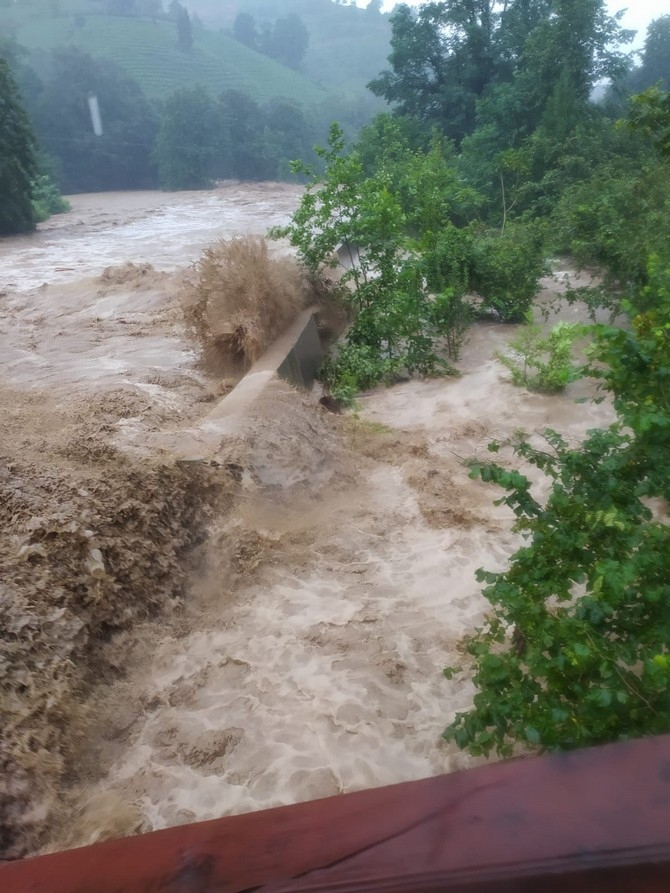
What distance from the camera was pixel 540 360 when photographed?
7.47 meters

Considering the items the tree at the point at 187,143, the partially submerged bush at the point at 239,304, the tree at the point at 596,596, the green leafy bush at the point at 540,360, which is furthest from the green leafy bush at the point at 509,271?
the tree at the point at 187,143

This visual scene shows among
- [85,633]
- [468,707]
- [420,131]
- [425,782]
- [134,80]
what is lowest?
[468,707]

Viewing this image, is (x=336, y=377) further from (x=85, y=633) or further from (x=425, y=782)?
(x=425, y=782)

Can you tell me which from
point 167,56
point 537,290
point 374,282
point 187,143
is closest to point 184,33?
point 167,56

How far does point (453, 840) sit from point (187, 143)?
34338 millimetres

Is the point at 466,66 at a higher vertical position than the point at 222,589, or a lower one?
higher

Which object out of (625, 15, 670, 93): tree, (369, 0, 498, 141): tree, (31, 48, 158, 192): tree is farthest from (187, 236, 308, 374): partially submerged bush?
(31, 48, 158, 192): tree

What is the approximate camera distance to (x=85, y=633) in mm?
3650

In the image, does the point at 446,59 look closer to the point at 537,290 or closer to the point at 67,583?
the point at 537,290

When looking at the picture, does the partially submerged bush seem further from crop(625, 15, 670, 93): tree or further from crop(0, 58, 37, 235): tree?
crop(625, 15, 670, 93): tree

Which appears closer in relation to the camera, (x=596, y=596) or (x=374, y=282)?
(x=596, y=596)

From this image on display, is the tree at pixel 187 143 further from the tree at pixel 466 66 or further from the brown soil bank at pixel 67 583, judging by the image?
the brown soil bank at pixel 67 583

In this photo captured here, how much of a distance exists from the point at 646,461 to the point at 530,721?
3.74ft

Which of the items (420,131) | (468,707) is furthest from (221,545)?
(420,131)
